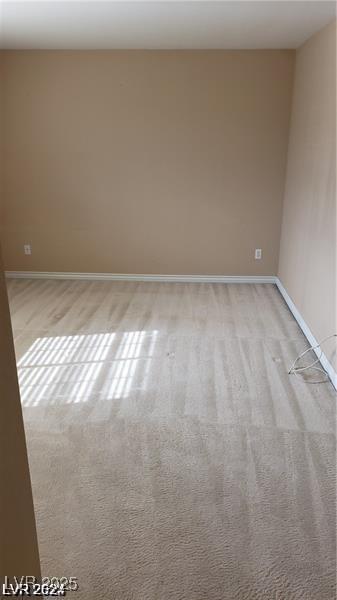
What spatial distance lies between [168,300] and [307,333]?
1.47 meters

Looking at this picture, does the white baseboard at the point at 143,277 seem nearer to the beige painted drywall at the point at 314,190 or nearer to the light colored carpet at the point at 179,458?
the beige painted drywall at the point at 314,190

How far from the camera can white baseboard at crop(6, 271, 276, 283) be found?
16.4 ft

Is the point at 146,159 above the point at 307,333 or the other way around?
above

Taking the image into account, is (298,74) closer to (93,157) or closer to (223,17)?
(223,17)

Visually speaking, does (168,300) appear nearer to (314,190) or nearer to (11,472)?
(314,190)

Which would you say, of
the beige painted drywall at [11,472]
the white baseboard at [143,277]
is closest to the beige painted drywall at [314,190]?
the white baseboard at [143,277]

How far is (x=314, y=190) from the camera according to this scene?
138 inches

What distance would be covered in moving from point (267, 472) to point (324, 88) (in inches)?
108

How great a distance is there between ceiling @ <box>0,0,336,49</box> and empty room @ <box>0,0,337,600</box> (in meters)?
0.03

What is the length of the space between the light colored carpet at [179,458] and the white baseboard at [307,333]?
2.9 inches

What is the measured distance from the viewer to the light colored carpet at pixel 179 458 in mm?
1655

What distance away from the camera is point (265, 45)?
4.04 meters

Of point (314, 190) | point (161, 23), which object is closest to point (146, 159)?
point (161, 23)

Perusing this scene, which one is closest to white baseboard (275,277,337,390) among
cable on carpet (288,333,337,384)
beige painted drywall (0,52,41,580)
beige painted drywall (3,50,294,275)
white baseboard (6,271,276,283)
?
cable on carpet (288,333,337,384)
